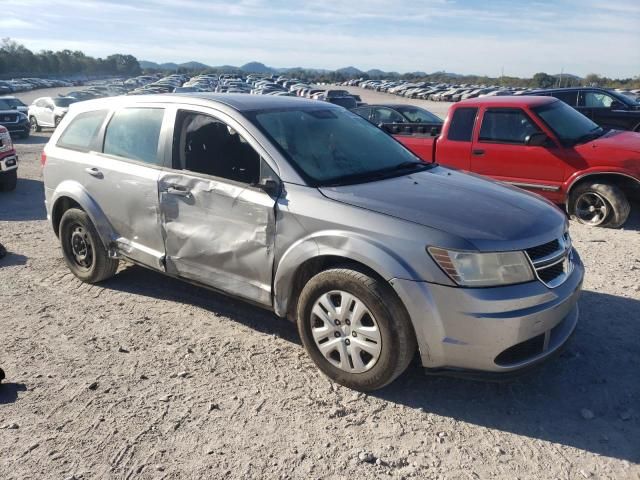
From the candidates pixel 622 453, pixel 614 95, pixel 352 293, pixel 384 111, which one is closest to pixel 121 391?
pixel 352 293

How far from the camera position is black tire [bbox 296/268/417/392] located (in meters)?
3.06

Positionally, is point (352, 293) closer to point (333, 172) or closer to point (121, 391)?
point (333, 172)

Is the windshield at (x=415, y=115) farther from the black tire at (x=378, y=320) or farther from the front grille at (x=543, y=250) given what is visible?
the black tire at (x=378, y=320)

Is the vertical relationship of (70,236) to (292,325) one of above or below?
above

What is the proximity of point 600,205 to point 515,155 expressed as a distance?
1275 millimetres

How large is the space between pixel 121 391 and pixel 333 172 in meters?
1.99

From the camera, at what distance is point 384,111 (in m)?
12.9

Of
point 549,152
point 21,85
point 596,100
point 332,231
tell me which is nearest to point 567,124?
point 549,152

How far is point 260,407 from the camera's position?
3229 millimetres

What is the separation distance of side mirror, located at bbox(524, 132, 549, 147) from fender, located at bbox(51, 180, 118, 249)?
5.34 meters

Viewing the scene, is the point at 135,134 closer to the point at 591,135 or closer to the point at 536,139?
the point at 536,139

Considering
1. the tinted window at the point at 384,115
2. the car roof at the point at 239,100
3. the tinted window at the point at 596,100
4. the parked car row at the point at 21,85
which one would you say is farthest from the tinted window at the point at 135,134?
the parked car row at the point at 21,85

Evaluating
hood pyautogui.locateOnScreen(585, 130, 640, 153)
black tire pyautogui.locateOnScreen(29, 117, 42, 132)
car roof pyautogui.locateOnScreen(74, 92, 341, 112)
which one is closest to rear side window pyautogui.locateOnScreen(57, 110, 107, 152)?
car roof pyautogui.locateOnScreen(74, 92, 341, 112)

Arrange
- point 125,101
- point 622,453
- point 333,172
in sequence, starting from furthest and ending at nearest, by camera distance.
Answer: point 125,101
point 333,172
point 622,453
